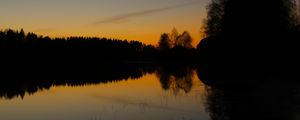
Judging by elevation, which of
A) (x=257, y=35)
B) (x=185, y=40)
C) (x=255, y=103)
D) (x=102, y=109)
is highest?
(x=185, y=40)

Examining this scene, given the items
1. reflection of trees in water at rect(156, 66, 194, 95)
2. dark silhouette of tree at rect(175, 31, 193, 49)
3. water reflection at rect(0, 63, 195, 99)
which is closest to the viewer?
reflection of trees in water at rect(156, 66, 194, 95)

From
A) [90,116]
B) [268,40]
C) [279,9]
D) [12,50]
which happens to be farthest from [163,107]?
[12,50]

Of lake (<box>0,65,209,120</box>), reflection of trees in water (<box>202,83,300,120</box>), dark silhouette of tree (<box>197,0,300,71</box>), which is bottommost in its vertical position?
lake (<box>0,65,209,120</box>)

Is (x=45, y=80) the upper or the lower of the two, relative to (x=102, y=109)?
upper

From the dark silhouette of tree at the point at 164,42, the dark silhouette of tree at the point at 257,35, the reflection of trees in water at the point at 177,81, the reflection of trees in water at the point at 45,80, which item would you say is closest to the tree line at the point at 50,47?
the dark silhouette of tree at the point at 164,42

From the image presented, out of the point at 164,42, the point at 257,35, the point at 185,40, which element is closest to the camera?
the point at 257,35

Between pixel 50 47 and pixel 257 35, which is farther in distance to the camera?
pixel 50 47

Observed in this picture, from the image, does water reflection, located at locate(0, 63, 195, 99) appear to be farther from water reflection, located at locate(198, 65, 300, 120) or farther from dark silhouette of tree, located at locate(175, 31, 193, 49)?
dark silhouette of tree, located at locate(175, 31, 193, 49)

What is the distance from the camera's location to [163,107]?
22.6 metres

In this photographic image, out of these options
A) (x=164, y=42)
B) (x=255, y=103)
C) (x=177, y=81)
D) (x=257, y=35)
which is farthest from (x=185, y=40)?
(x=255, y=103)

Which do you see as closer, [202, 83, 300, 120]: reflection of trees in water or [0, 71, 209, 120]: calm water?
[202, 83, 300, 120]: reflection of trees in water

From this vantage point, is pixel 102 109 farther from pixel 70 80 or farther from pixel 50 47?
pixel 50 47

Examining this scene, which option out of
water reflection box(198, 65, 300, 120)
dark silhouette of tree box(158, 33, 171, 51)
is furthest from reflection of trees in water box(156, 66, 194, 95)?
dark silhouette of tree box(158, 33, 171, 51)

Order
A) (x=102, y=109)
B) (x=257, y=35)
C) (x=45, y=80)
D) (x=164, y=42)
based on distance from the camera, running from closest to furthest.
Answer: (x=102, y=109) < (x=45, y=80) < (x=257, y=35) < (x=164, y=42)
